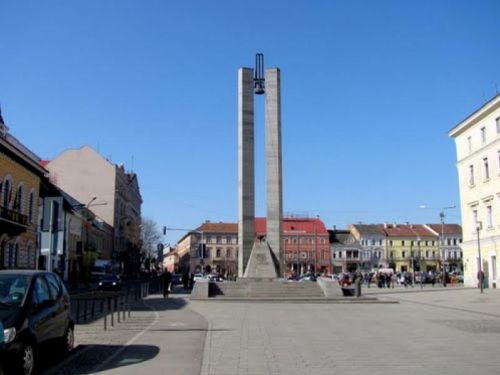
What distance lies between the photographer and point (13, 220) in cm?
3697

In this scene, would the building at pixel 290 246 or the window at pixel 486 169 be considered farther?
the building at pixel 290 246

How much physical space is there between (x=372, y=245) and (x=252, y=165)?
9122 cm

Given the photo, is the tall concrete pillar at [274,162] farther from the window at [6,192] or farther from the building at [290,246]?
the building at [290,246]

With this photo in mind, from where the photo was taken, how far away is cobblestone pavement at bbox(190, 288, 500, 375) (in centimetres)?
949

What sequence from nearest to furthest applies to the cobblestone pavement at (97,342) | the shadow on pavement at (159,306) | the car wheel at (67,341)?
the cobblestone pavement at (97,342) < the car wheel at (67,341) < the shadow on pavement at (159,306)

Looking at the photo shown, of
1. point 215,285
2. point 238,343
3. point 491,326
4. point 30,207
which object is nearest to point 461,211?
point 215,285

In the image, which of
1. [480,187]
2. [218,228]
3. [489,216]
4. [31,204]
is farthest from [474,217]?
[218,228]

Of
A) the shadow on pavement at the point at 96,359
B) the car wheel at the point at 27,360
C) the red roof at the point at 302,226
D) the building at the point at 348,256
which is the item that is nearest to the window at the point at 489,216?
the shadow on pavement at the point at 96,359

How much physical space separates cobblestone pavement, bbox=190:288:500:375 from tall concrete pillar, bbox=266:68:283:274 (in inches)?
736

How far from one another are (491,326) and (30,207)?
3538 centimetres

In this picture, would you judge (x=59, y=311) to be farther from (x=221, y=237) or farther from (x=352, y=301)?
(x=221, y=237)

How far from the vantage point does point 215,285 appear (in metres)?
32.3

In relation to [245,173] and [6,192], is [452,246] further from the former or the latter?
[6,192]

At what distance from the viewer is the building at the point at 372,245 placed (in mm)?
124375
